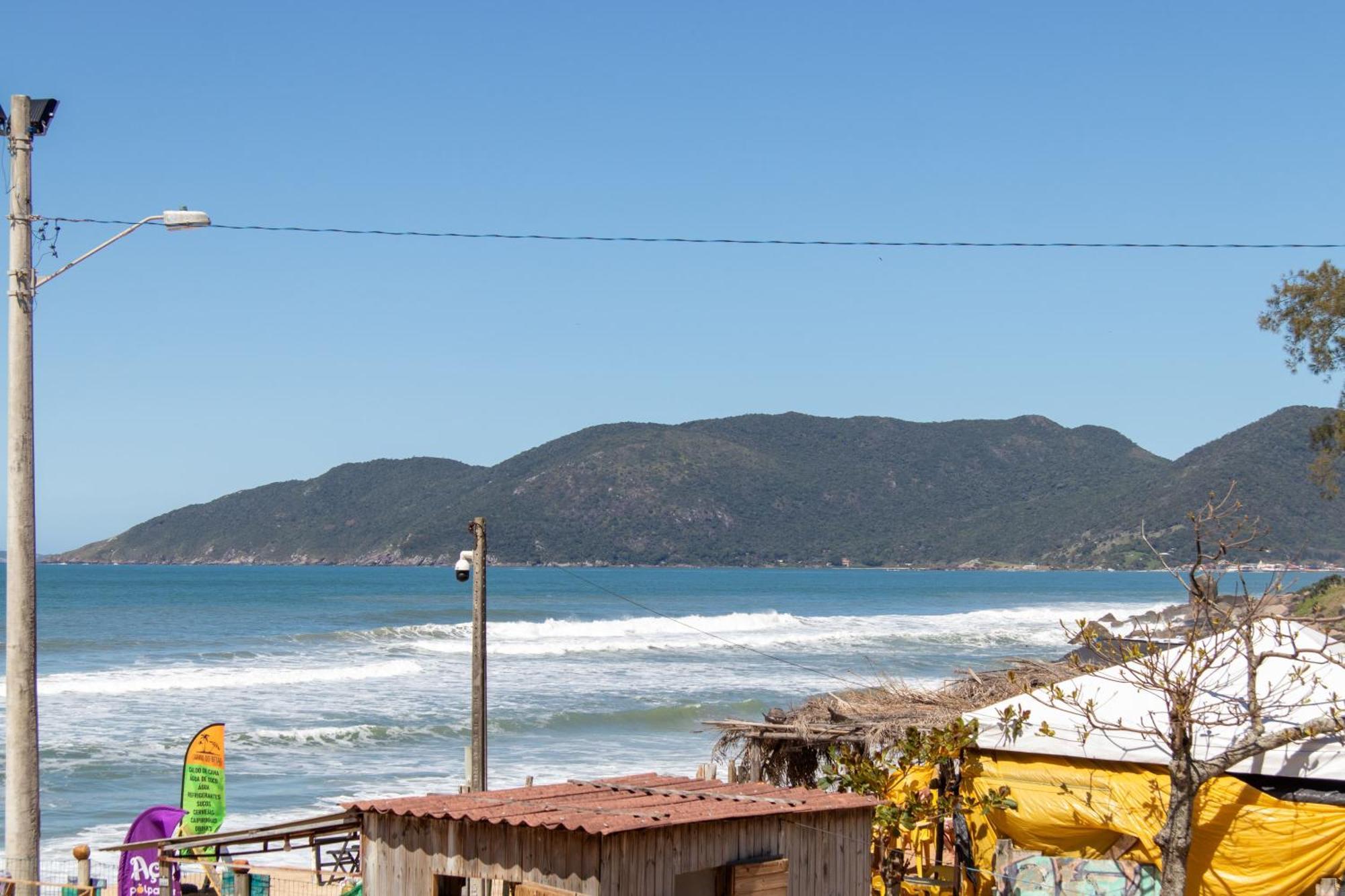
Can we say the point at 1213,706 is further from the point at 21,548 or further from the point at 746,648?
the point at 746,648

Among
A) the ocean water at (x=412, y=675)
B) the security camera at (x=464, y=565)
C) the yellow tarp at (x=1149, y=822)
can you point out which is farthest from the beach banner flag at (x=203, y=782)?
the yellow tarp at (x=1149, y=822)

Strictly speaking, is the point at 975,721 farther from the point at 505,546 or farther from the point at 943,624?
the point at 505,546

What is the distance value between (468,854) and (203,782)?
5.03m

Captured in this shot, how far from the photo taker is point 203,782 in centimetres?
1393

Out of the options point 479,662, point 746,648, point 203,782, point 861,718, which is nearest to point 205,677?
point 746,648

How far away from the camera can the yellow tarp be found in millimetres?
10883

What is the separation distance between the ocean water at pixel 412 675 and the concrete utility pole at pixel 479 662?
508 cm

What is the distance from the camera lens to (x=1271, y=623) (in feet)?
43.5

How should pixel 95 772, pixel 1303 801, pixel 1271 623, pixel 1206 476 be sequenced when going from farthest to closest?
pixel 1206 476 → pixel 95 772 → pixel 1271 623 → pixel 1303 801

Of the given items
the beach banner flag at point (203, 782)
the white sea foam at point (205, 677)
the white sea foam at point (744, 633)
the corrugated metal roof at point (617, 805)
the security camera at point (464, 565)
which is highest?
the security camera at point (464, 565)

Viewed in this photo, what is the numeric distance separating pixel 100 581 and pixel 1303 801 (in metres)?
131

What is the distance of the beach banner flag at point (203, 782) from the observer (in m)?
13.8

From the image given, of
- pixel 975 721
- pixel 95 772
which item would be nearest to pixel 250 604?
pixel 95 772

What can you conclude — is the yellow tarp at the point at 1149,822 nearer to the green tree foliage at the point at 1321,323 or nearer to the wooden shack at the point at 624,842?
the wooden shack at the point at 624,842
